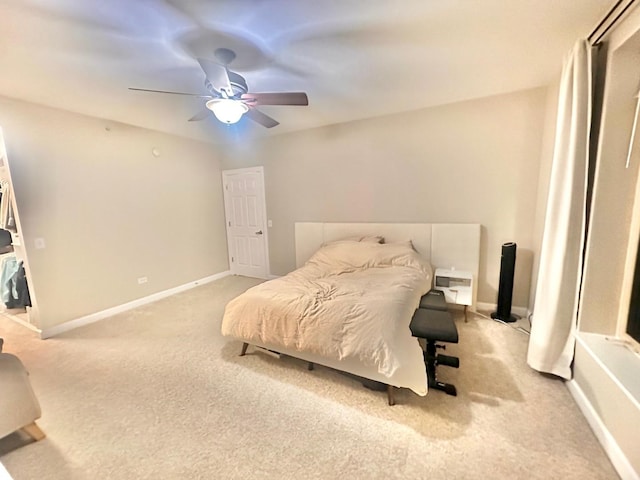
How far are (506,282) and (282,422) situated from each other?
2.65 meters

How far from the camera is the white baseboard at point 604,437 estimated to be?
1.29 metres

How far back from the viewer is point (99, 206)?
337 centimetres

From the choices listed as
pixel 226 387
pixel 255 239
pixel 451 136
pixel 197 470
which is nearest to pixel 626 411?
pixel 197 470

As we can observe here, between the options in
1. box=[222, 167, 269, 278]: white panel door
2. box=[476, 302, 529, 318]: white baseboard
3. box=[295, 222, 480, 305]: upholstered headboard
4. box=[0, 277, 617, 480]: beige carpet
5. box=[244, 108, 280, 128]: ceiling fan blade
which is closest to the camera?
box=[0, 277, 617, 480]: beige carpet

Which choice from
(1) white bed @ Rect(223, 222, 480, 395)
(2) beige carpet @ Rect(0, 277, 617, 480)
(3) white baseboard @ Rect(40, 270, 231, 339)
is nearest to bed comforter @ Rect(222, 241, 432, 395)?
(1) white bed @ Rect(223, 222, 480, 395)

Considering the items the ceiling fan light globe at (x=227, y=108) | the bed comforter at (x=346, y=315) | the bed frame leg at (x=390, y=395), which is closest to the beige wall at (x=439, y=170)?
the bed comforter at (x=346, y=315)

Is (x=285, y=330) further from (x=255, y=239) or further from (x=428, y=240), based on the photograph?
(x=255, y=239)

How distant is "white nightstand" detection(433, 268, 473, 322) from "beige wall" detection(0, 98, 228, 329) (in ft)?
12.7

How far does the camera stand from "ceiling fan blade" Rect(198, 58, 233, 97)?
1.72 metres

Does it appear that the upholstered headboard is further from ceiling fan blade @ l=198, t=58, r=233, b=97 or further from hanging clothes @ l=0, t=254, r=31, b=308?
hanging clothes @ l=0, t=254, r=31, b=308

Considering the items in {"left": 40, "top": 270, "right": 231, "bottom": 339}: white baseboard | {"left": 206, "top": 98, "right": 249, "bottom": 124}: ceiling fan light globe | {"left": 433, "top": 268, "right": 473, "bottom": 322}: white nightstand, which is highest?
{"left": 206, "top": 98, "right": 249, "bottom": 124}: ceiling fan light globe

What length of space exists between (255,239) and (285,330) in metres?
3.03

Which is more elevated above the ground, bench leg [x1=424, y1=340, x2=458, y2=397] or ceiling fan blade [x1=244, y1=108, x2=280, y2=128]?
ceiling fan blade [x1=244, y1=108, x2=280, y2=128]

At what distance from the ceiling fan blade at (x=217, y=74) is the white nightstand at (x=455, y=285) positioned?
2.92 metres
